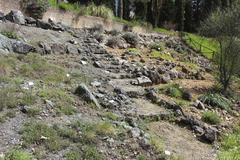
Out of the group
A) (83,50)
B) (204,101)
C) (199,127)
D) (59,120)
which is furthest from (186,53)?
(59,120)

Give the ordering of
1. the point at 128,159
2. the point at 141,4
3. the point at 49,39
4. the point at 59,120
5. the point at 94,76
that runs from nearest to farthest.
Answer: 1. the point at 128,159
2. the point at 59,120
3. the point at 94,76
4. the point at 49,39
5. the point at 141,4

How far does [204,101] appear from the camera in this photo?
16.6 metres

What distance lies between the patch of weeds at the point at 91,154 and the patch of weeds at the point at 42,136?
44 cm

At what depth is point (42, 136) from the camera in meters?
10.2

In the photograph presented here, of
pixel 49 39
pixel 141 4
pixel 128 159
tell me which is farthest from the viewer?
pixel 141 4

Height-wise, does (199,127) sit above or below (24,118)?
below

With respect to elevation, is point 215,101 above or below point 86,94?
below

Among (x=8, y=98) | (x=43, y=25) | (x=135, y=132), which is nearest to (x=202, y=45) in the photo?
(x=43, y=25)

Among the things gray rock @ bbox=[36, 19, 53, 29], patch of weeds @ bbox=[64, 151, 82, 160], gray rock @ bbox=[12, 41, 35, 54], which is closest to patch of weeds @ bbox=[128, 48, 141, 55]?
gray rock @ bbox=[36, 19, 53, 29]

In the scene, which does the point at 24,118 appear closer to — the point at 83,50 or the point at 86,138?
the point at 86,138

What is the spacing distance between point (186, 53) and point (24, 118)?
19.8 meters

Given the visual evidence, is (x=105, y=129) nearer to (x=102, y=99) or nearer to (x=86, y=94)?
(x=86, y=94)

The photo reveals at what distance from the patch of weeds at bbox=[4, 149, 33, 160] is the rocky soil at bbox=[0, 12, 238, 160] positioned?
23 cm

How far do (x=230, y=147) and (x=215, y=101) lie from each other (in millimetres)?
4034
